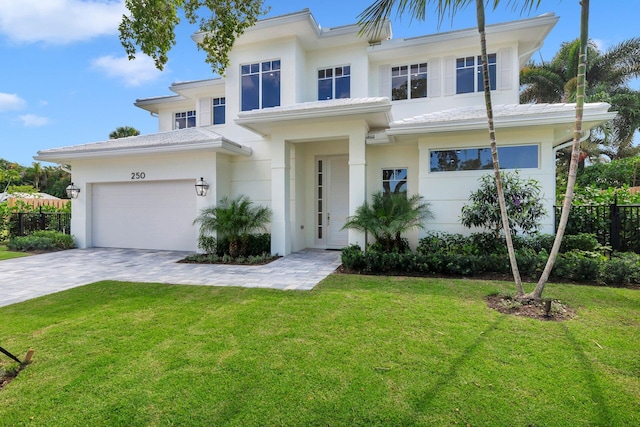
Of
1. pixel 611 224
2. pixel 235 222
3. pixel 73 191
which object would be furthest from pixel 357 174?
pixel 73 191

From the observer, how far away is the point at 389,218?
7.93 meters

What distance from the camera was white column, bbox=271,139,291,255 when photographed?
993 cm

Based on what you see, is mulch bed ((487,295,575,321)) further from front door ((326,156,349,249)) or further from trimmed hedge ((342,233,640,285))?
front door ((326,156,349,249))

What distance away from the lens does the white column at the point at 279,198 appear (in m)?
9.93

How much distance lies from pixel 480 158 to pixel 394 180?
2710mm

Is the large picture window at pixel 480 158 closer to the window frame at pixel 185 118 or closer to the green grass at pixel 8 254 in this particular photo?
the window frame at pixel 185 118

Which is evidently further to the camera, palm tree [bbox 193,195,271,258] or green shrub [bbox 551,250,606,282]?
palm tree [bbox 193,195,271,258]

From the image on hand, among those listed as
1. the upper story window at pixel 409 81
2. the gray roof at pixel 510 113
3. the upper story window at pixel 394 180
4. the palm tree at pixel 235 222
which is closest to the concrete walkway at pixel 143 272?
the palm tree at pixel 235 222

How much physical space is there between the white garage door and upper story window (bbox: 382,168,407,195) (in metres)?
6.68

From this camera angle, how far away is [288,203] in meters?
10.3

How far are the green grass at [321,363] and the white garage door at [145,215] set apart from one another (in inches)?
238

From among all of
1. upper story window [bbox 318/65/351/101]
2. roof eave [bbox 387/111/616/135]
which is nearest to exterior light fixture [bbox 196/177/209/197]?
upper story window [bbox 318/65/351/101]

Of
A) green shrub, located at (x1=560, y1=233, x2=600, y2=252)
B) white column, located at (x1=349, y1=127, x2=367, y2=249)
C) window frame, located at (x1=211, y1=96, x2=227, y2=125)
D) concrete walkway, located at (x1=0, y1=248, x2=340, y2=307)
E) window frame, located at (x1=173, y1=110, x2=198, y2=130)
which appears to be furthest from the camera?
window frame, located at (x1=173, y1=110, x2=198, y2=130)

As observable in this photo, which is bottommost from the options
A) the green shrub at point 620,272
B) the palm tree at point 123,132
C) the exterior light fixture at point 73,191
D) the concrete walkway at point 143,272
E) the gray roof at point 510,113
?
the concrete walkway at point 143,272
